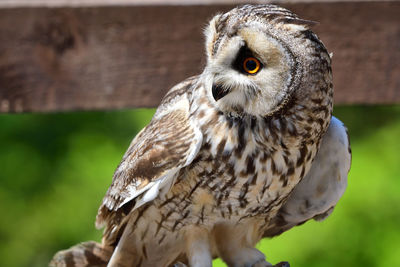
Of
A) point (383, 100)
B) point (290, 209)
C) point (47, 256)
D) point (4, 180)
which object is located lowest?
point (47, 256)

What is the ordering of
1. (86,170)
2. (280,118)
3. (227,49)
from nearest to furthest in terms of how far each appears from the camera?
(227,49), (280,118), (86,170)

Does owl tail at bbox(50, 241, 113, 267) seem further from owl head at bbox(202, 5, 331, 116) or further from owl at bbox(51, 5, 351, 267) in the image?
owl head at bbox(202, 5, 331, 116)

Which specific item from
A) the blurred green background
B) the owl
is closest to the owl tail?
the owl

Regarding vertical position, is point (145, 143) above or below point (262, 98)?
below

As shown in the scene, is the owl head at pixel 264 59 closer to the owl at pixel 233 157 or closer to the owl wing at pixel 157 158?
the owl at pixel 233 157

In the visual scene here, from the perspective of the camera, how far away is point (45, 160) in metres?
3.60

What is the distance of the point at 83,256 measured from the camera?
1.96 meters

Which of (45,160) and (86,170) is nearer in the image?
(86,170)

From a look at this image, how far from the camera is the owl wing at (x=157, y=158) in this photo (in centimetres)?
168

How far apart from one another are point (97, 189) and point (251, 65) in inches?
74.9

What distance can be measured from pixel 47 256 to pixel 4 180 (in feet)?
1.57

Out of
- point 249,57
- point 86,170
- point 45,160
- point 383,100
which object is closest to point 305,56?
point 249,57

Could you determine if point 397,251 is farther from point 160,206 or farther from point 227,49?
point 227,49

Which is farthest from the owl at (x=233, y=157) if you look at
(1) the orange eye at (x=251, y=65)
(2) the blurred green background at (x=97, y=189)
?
(2) the blurred green background at (x=97, y=189)
